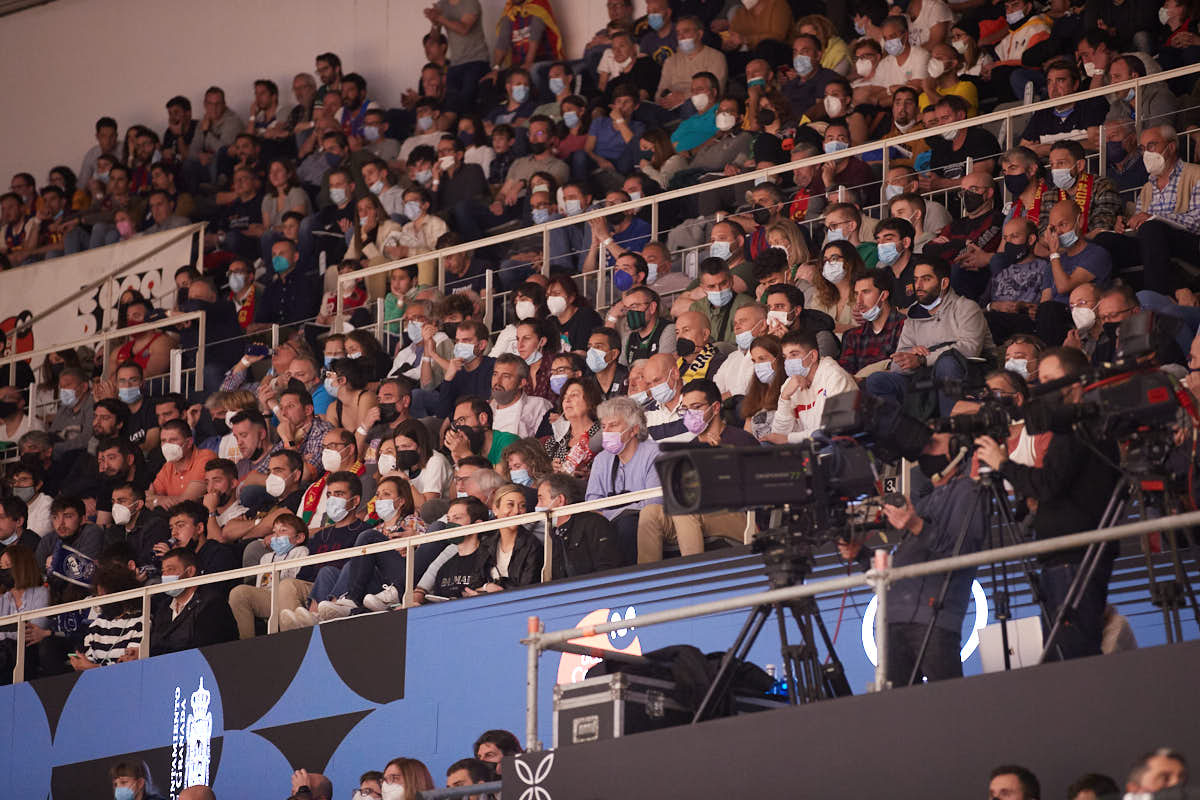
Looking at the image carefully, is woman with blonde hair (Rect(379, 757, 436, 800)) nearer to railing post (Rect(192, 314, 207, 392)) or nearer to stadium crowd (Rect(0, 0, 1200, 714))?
stadium crowd (Rect(0, 0, 1200, 714))

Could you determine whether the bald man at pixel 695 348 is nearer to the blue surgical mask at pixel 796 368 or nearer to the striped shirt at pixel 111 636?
the blue surgical mask at pixel 796 368

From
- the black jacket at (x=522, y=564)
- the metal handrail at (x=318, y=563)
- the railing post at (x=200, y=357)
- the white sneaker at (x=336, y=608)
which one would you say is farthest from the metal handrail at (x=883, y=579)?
the railing post at (x=200, y=357)

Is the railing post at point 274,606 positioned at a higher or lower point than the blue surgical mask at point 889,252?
lower

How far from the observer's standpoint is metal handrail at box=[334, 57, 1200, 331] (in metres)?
10.9

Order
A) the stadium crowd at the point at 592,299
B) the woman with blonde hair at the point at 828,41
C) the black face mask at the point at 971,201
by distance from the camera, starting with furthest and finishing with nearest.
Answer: the woman with blonde hair at the point at 828,41, the black face mask at the point at 971,201, the stadium crowd at the point at 592,299

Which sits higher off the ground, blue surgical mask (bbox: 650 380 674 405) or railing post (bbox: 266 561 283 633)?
blue surgical mask (bbox: 650 380 674 405)

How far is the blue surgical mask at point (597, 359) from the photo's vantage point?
11.4m

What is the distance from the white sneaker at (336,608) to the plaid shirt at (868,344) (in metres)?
3.01

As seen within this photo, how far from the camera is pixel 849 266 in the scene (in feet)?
35.9

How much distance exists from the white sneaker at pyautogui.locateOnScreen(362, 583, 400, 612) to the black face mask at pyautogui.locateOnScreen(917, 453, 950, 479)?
167 inches

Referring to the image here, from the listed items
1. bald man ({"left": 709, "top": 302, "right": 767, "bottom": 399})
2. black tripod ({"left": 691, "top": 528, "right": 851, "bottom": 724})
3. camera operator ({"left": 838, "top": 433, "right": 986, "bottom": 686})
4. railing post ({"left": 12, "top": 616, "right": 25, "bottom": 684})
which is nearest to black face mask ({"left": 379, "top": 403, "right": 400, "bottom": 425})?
bald man ({"left": 709, "top": 302, "right": 767, "bottom": 399})

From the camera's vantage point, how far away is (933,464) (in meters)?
7.00

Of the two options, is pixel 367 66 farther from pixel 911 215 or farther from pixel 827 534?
pixel 827 534

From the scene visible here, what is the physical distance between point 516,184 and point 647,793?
8302 mm
